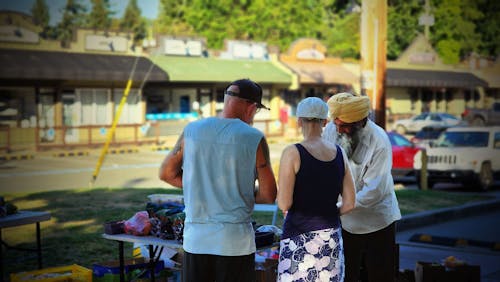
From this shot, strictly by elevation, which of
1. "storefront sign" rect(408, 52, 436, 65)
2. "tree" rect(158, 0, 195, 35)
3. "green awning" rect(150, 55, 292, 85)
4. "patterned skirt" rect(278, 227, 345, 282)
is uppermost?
"tree" rect(158, 0, 195, 35)

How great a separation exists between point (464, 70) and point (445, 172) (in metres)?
36.6

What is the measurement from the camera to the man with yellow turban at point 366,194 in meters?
5.57

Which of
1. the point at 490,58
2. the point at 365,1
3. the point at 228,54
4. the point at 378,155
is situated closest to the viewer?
the point at 378,155

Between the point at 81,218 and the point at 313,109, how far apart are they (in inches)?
318

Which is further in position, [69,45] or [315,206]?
[69,45]

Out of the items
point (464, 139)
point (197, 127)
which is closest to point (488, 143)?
point (464, 139)

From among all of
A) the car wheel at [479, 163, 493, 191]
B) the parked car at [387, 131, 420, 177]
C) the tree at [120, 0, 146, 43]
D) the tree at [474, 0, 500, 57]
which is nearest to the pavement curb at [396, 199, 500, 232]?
the car wheel at [479, 163, 493, 191]

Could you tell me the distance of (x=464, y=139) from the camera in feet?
63.9

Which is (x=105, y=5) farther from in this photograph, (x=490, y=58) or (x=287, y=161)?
(x=287, y=161)

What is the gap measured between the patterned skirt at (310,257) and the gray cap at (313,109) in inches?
29.1

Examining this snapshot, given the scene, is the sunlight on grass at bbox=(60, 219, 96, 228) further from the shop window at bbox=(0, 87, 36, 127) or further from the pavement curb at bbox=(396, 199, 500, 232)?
the shop window at bbox=(0, 87, 36, 127)

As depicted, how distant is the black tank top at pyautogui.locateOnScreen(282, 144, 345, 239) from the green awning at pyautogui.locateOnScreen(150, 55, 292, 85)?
3422cm

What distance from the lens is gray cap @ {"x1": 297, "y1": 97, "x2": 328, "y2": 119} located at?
15.7 ft

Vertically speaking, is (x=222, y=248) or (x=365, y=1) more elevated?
(x=365, y=1)
